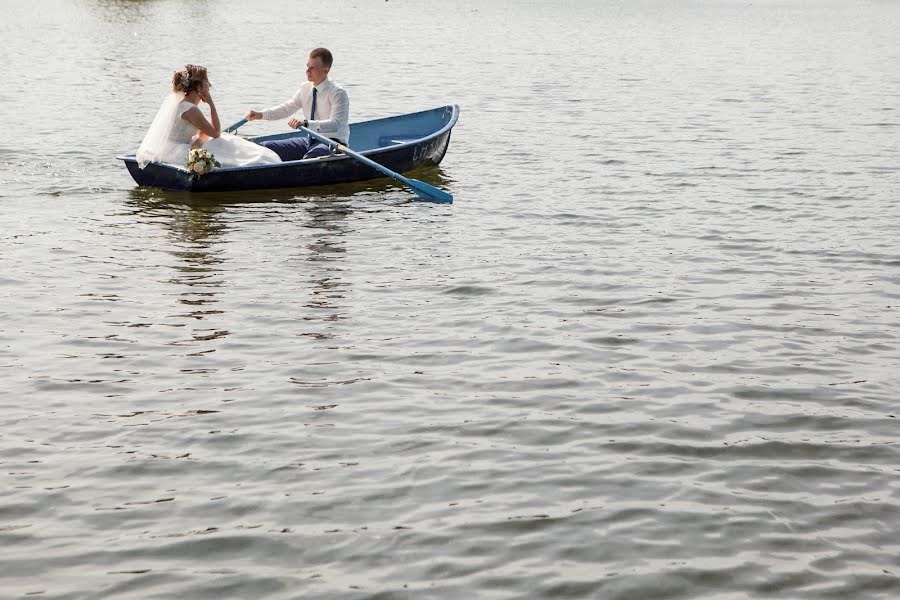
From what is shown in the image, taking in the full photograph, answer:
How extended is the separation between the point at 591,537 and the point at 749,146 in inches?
533

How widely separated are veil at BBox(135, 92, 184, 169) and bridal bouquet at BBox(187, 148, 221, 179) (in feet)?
1.56

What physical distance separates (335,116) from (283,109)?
0.72 meters

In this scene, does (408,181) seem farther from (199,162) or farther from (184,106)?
(184,106)

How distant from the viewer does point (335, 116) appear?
14.0m

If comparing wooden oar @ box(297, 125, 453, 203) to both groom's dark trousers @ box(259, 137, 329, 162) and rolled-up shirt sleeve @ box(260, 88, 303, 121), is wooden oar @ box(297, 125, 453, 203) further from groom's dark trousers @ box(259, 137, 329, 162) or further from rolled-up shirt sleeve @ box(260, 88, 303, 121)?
groom's dark trousers @ box(259, 137, 329, 162)

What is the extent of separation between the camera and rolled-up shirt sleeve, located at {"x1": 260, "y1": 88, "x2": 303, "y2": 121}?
1399 centimetres

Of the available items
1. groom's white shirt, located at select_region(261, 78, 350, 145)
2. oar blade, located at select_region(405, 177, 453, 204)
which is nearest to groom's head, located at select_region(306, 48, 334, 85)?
groom's white shirt, located at select_region(261, 78, 350, 145)

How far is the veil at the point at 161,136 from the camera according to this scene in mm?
13266

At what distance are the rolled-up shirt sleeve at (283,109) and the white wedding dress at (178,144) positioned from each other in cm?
59

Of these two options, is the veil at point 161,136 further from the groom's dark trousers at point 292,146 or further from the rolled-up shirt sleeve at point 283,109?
the groom's dark trousers at point 292,146

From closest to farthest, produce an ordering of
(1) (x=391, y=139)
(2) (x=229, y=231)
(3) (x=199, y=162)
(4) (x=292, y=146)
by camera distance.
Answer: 1. (2) (x=229, y=231)
2. (3) (x=199, y=162)
3. (4) (x=292, y=146)
4. (1) (x=391, y=139)

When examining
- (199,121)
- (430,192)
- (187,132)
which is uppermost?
(199,121)

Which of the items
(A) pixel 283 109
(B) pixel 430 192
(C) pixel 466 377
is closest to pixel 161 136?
(A) pixel 283 109

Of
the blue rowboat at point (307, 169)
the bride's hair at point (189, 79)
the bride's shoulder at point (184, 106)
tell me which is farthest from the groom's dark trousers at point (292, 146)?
the bride's hair at point (189, 79)
